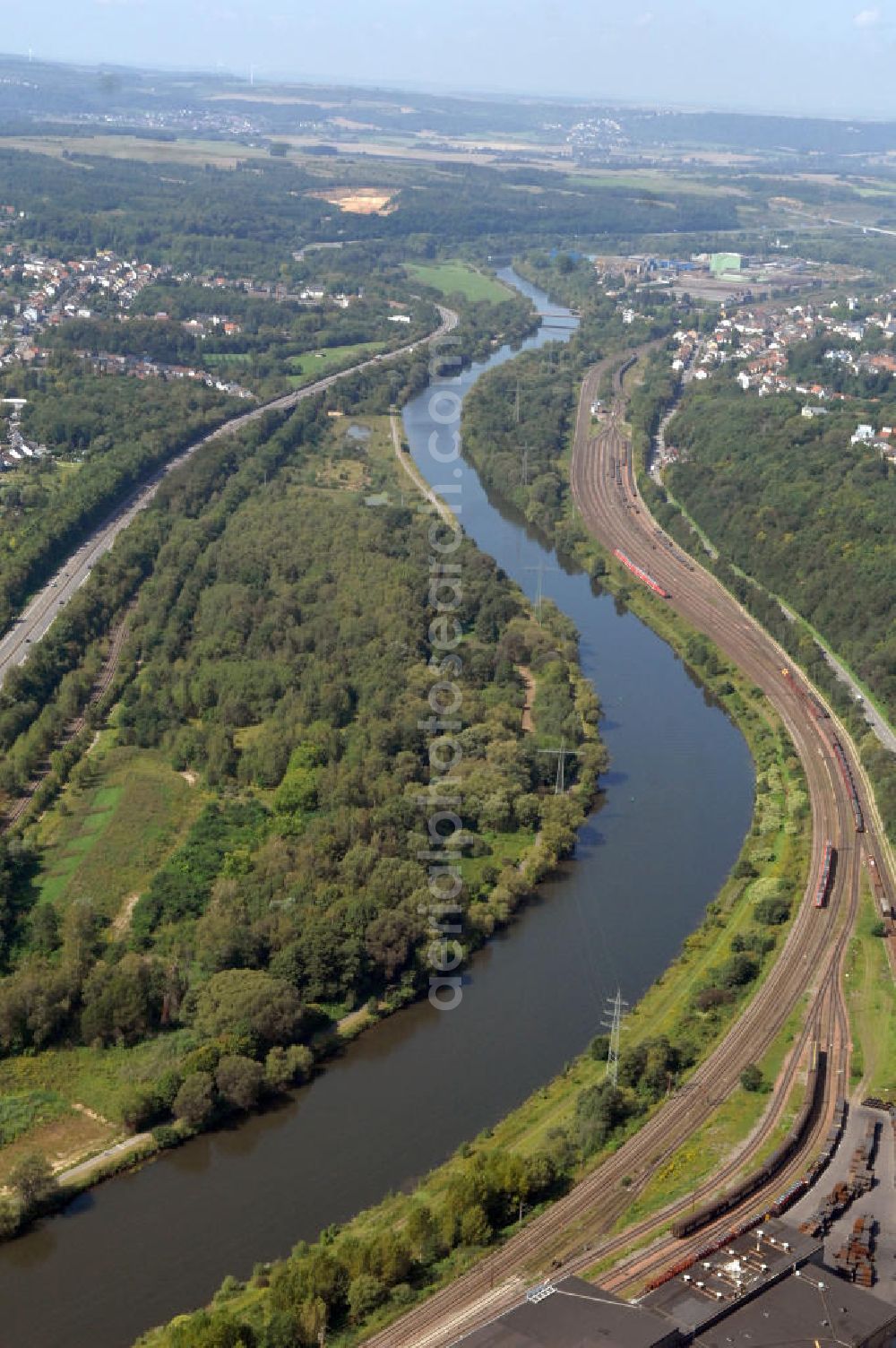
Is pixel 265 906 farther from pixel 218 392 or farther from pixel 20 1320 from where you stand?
pixel 218 392

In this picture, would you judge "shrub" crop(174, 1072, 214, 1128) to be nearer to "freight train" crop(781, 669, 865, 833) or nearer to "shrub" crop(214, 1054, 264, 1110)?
"shrub" crop(214, 1054, 264, 1110)

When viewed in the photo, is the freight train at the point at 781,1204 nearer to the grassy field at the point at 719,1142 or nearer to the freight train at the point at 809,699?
the grassy field at the point at 719,1142

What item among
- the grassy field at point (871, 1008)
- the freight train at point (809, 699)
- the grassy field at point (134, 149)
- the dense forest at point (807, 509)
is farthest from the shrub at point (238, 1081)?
the grassy field at point (134, 149)

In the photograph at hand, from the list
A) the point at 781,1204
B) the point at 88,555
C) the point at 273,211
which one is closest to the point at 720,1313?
the point at 781,1204

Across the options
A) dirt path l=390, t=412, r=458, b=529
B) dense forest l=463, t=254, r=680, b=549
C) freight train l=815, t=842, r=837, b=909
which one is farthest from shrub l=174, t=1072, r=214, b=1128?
dense forest l=463, t=254, r=680, b=549

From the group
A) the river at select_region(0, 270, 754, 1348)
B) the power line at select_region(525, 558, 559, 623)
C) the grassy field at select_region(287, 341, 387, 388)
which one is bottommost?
the river at select_region(0, 270, 754, 1348)

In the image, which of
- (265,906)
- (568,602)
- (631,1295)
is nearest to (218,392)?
(568,602)

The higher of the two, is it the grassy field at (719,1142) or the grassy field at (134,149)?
the grassy field at (134,149)
